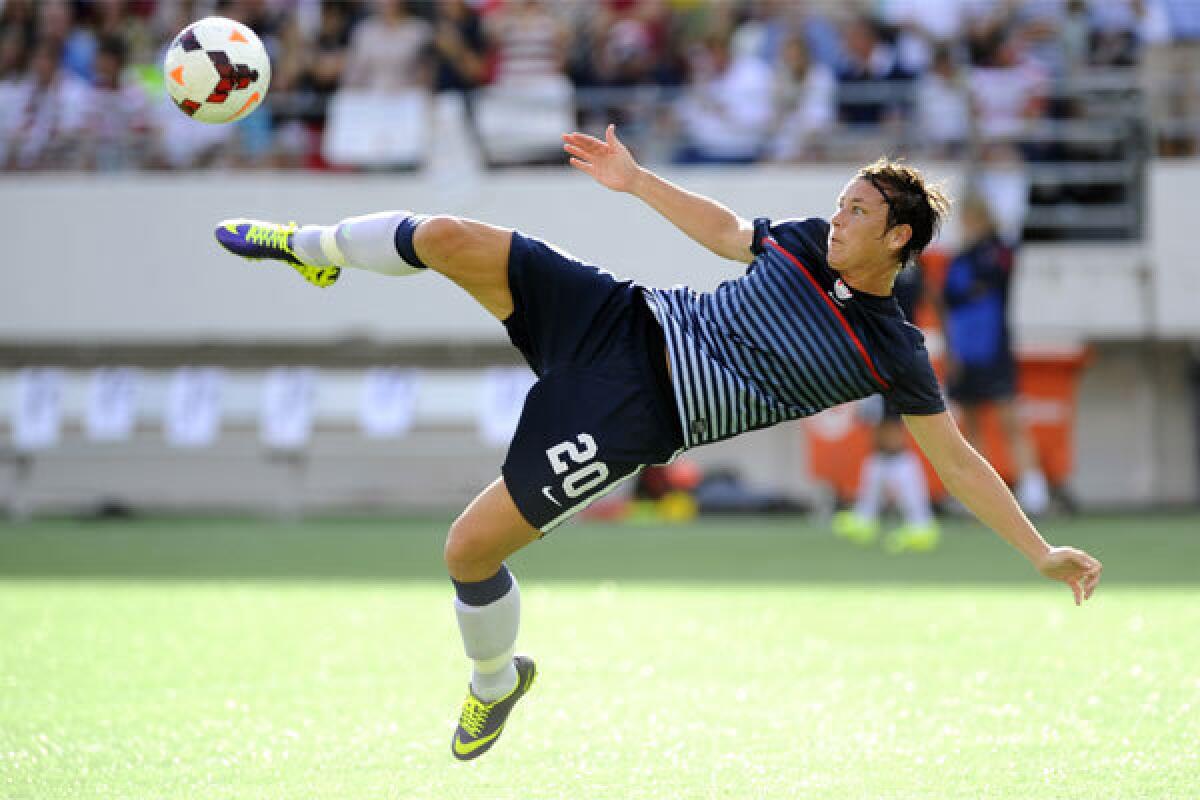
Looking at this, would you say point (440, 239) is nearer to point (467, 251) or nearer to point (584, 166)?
point (467, 251)

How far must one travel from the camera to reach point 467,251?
4965 millimetres

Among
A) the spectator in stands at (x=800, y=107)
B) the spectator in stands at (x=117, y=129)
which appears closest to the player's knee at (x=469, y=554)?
the spectator in stands at (x=800, y=107)

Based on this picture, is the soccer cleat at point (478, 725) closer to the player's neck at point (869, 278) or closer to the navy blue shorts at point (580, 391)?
the navy blue shorts at point (580, 391)

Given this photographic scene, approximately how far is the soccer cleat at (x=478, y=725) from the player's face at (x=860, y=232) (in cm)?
181

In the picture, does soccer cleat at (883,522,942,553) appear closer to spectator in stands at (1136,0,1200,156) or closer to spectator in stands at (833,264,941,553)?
spectator in stands at (833,264,941,553)

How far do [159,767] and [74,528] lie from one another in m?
10.1

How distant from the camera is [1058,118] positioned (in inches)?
642

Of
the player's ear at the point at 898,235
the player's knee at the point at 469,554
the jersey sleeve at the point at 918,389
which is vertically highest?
the player's ear at the point at 898,235

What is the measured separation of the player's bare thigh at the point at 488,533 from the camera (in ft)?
16.3

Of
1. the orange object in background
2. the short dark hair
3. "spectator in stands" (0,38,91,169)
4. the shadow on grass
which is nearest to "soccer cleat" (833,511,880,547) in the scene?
the shadow on grass

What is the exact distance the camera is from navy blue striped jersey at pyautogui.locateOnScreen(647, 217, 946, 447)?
4.97m

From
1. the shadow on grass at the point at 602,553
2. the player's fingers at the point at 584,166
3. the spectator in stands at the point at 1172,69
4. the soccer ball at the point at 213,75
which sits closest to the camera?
the player's fingers at the point at 584,166

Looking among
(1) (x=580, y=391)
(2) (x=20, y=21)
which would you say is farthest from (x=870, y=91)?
(1) (x=580, y=391)

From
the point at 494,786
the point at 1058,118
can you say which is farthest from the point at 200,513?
the point at 494,786
